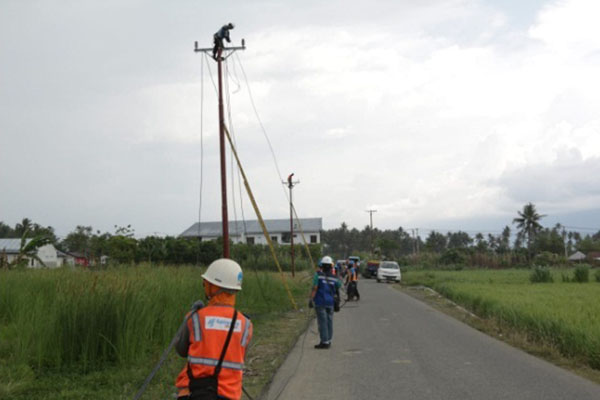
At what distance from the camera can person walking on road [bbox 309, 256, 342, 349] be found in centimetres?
1119

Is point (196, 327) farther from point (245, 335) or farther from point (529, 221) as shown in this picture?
point (529, 221)

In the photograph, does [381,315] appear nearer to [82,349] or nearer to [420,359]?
[420,359]

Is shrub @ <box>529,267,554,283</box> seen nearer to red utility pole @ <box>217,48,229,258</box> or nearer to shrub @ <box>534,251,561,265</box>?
red utility pole @ <box>217,48,229,258</box>

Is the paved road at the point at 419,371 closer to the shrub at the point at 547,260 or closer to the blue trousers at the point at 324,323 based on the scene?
the blue trousers at the point at 324,323

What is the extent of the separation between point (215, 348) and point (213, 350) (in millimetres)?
18

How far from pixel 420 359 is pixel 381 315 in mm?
8008

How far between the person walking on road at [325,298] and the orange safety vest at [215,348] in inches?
292

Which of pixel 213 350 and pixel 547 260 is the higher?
pixel 213 350

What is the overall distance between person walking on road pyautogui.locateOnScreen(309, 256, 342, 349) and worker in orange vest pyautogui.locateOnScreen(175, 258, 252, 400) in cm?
741

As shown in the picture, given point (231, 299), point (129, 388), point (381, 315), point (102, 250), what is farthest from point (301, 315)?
point (102, 250)

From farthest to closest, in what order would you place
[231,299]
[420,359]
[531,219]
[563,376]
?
[531,219] → [420,359] → [563,376] → [231,299]

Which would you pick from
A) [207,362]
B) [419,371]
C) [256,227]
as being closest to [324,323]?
[419,371]

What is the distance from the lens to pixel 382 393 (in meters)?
7.18

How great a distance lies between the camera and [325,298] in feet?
37.2
